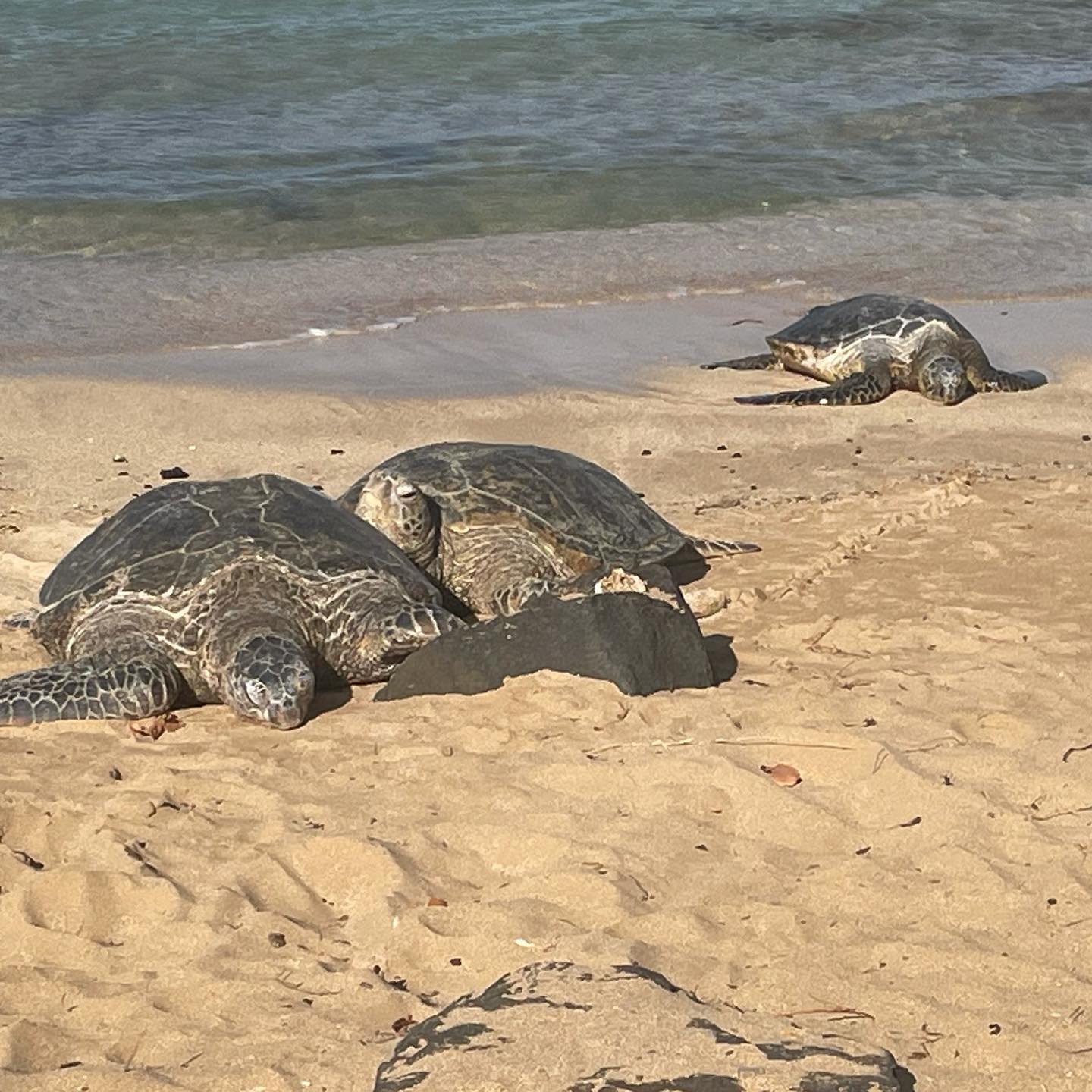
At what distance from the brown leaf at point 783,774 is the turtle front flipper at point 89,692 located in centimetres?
188

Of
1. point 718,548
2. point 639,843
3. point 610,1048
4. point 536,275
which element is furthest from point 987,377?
point 610,1048

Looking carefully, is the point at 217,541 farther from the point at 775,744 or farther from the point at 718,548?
the point at 718,548

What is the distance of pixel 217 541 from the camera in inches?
229

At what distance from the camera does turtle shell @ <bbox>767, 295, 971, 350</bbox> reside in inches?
404

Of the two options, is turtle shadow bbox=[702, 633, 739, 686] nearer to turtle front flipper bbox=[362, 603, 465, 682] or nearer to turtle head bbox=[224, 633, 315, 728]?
turtle front flipper bbox=[362, 603, 465, 682]

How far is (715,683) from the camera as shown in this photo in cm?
558

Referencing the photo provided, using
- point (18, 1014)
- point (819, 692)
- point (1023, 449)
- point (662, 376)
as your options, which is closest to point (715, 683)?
point (819, 692)

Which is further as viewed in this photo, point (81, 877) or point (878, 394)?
point (878, 394)

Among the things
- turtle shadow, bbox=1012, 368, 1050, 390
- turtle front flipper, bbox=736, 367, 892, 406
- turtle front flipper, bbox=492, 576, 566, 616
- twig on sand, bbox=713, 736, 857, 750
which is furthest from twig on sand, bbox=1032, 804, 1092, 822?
turtle shadow, bbox=1012, 368, 1050, 390

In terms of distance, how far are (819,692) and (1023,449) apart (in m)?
3.61

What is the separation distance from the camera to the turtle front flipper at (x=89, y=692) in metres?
5.32

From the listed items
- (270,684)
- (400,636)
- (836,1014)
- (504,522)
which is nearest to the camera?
(836,1014)

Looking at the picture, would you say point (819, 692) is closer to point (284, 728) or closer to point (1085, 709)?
point (1085, 709)

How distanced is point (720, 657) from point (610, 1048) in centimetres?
265
